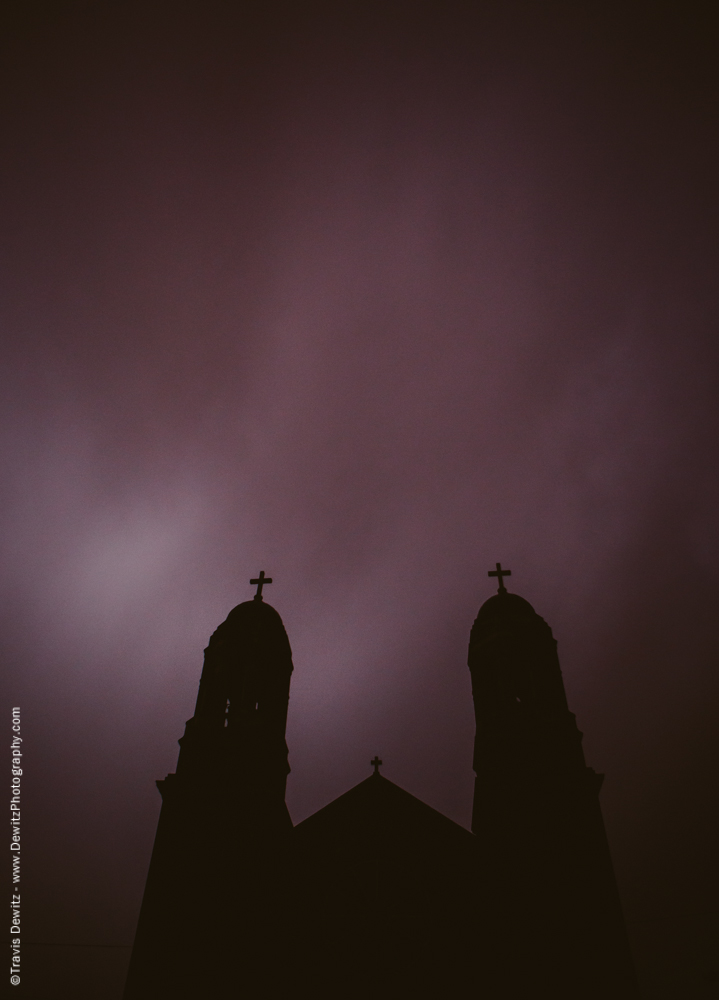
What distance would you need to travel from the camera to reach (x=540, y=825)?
16.0 meters

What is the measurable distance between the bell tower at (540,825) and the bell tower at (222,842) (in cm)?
604

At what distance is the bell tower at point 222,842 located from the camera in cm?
1469

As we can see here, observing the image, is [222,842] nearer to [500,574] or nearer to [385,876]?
[385,876]

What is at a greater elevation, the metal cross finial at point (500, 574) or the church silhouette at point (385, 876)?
the metal cross finial at point (500, 574)

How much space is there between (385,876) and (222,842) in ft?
14.6

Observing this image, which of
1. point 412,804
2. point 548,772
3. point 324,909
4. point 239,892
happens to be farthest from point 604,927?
point 239,892

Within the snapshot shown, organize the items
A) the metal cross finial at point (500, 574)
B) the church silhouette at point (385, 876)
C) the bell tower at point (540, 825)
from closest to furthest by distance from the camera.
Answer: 1. the bell tower at point (540, 825)
2. the church silhouette at point (385, 876)
3. the metal cross finial at point (500, 574)

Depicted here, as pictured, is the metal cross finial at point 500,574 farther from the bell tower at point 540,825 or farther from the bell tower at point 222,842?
the bell tower at point 222,842

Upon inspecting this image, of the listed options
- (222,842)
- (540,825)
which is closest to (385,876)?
(540,825)

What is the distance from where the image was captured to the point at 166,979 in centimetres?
1451

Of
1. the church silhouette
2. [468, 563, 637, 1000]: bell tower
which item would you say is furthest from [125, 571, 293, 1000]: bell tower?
[468, 563, 637, 1000]: bell tower

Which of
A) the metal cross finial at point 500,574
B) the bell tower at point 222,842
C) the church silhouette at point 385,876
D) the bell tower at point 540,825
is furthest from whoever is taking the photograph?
the metal cross finial at point 500,574

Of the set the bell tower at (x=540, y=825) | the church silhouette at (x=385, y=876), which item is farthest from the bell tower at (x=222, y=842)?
the bell tower at (x=540, y=825)

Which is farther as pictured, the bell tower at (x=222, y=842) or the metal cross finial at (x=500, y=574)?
the metal cross finial at (x=500, y=574)
